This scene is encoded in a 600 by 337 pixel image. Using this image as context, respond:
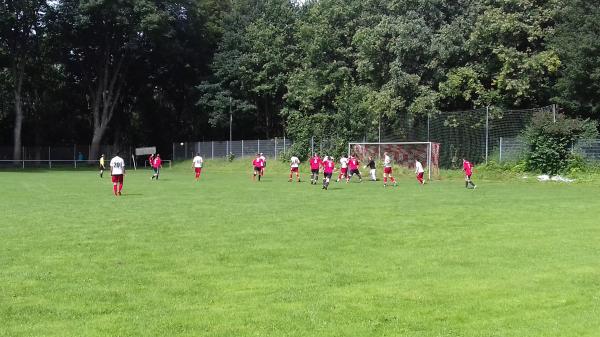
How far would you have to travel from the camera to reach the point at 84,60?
61.7 metres

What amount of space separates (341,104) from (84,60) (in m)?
27.1

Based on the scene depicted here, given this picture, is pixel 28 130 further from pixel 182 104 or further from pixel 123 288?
pixel 123 288

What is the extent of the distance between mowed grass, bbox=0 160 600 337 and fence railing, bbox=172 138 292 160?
37.1 meters

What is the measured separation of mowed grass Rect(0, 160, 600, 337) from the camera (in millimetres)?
6578

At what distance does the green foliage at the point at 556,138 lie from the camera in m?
34.3

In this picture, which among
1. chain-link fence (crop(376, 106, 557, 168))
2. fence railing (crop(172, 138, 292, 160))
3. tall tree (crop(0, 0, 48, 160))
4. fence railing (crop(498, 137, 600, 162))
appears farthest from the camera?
fence railing (crop(172, 138, 292, 160))

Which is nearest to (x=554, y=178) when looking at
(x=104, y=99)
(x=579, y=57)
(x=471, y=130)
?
(x=471, y=130)

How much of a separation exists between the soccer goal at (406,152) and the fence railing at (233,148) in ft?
31.0

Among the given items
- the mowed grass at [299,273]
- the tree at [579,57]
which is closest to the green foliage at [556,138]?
the tree at [579,57]

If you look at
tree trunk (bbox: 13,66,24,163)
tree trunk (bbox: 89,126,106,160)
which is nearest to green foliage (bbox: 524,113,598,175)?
tree trunk (bbox: 89,126,106,160)

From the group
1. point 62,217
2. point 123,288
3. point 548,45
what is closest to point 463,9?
point 548,45

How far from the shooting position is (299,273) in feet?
29.6

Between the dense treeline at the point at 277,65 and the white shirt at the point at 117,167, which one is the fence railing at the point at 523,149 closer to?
the dense treeline at the point at 277,65

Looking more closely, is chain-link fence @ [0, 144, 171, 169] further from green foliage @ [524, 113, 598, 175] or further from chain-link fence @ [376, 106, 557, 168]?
green foliage @ [524, 113, 598, 175]
